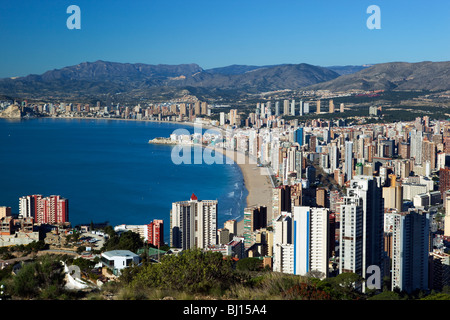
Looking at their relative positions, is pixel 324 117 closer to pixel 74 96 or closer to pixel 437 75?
pixel 437 75

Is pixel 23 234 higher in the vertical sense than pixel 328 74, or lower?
lower

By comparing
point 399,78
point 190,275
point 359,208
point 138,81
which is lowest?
point 359,208

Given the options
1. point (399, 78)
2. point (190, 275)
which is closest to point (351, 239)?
point (190, 275)

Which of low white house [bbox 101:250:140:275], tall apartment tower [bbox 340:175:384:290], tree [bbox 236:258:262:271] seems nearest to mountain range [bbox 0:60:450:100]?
tall apartment tower [bbox 340:175:384:290]

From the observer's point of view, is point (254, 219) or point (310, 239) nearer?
point (310, 239)

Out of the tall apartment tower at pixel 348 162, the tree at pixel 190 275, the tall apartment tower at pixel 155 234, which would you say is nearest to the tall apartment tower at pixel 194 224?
the tall apartment tower at pixel 155 234

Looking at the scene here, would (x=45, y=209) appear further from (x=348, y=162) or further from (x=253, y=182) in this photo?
(x=348, y=162)

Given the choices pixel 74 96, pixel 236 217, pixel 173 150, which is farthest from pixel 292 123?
pixel 74 96
